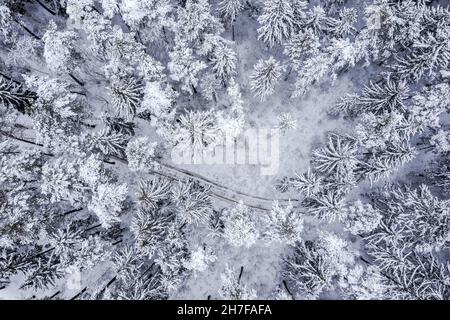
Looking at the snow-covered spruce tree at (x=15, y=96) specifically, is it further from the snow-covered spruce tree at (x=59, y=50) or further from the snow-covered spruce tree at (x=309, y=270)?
the snow-covered spruce tree at (x=309, y=270)

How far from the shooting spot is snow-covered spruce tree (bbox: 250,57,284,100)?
2834 cm

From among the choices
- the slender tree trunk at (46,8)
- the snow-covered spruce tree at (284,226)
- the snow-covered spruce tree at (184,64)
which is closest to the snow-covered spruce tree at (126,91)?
the snow-covered spruce tree at (184,64)

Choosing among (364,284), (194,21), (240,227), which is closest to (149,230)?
(240,227)

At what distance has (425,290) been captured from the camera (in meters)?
27.3

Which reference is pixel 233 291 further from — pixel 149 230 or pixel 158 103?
pixel 158 103

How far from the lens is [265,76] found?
94.8ft

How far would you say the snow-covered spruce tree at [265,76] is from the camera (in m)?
28.3

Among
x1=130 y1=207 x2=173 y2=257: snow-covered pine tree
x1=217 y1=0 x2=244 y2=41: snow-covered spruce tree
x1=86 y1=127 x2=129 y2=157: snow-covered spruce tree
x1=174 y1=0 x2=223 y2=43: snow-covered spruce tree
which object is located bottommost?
x1=130 y1=207 x2=173 y2=257: snow-covered pine tree

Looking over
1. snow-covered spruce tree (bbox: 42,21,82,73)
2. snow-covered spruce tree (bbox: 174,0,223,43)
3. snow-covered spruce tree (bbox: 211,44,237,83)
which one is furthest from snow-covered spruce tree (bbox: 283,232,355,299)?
snow-covered spruce tree (bbox: 42,21,82,73)

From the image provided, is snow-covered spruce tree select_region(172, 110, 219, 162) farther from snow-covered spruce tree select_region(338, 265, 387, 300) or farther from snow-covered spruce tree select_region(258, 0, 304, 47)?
snow-covered spruce tree select_region(338, 265, 387, 300)

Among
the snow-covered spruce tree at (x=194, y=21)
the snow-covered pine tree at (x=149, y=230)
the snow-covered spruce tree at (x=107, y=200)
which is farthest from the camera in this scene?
the snow-covered pine tree at (x=149, y=230)

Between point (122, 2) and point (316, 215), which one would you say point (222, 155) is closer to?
point (316, 215)
